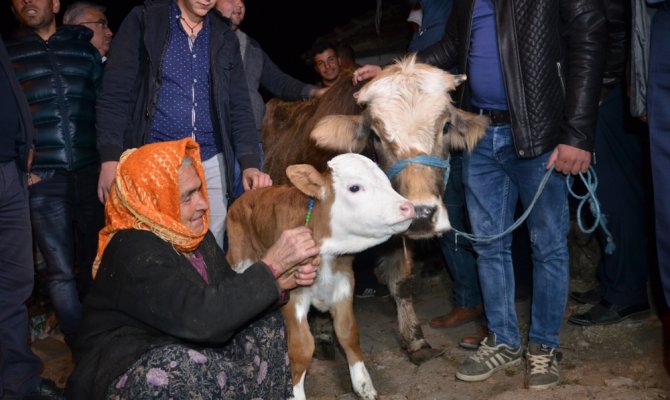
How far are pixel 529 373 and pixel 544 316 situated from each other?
0.33 m

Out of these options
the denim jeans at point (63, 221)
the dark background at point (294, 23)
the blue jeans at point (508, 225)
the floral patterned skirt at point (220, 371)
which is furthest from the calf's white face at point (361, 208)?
the dark background at point (294, 23)

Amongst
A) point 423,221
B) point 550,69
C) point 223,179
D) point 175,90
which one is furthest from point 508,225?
point 175,90

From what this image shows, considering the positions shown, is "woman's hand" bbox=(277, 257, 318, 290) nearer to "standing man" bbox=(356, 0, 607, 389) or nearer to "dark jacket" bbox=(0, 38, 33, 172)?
"standing man" bbox=(356, 0, 607, 389)

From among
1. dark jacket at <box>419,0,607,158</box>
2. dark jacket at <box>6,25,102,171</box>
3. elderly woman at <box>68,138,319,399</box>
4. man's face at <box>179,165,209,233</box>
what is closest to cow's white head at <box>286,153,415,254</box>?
elderly woman at <box>68,138,319,399</box>

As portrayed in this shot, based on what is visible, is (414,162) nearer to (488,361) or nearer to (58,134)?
(488,361)

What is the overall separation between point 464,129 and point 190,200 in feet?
5.94

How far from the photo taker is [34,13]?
4.35m

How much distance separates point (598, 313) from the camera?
470 centimetres

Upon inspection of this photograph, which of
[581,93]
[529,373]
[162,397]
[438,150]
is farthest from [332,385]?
[581,93]

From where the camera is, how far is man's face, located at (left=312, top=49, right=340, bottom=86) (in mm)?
7016

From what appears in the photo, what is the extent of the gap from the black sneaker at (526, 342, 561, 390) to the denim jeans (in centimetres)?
287

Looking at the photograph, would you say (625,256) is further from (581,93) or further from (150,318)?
(150,318)

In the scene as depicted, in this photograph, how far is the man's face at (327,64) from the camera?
276 inches

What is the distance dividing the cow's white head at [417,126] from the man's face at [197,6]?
3.37 ft
